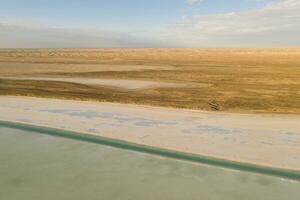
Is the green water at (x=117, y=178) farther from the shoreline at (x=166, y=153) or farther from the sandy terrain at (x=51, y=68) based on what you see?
the sandy terrain at (x=51, y=68)

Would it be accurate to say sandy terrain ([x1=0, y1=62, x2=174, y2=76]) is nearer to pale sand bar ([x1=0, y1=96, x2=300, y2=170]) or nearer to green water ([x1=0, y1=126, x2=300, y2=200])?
pale sand bar ([x1=0, y1=96, x2=300, y2=170])

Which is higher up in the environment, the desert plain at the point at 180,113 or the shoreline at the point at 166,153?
the desert plain at the point at 180,113

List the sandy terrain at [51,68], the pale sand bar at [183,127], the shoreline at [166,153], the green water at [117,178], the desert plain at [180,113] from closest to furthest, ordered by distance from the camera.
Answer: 1. the green water at [117,178]
2. the shoreline at [166,153]
3. the pale sand bar at [183,127]
4. the desert plain at [180,113]
5. the sandy terrain at [51,68]

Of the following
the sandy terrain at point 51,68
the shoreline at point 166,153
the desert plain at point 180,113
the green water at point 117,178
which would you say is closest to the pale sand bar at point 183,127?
the desert plain at point 180,113

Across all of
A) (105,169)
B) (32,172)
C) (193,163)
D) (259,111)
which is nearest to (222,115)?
(259,111)

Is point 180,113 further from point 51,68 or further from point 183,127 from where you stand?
point 51,68
